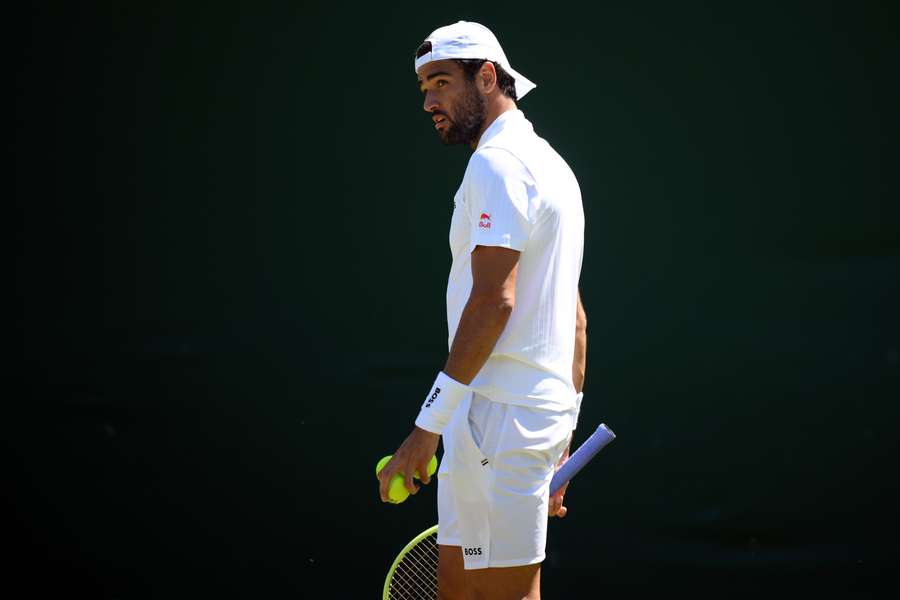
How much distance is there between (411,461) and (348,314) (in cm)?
163

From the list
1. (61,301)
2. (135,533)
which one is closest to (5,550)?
(135,533)

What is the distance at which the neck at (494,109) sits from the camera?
9.57 ft

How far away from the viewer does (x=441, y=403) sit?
2.68m

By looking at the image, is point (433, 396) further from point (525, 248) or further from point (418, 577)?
point (418, 577)

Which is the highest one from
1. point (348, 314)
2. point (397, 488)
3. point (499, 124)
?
point (499, 124)

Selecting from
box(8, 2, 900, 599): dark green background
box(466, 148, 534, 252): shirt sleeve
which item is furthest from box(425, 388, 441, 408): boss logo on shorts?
box(8, 2, 900, 599): dark green background

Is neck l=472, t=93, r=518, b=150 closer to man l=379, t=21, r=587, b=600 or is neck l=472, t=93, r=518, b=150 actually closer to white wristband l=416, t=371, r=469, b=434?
man l=379, t=21, r=587, b=600

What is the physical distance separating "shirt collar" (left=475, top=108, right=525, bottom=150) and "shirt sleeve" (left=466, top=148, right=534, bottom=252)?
4.1 inches

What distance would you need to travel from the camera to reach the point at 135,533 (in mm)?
4289

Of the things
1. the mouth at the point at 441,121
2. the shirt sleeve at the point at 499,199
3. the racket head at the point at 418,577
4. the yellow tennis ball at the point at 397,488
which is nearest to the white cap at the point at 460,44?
the mouth at the point at 441,121

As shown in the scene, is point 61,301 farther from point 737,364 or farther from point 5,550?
point 737,364

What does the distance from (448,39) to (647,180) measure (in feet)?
4.92

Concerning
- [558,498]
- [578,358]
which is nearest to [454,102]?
[578,358]

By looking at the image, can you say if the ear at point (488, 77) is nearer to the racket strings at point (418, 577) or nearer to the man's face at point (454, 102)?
the man's face at point (454, 102)
